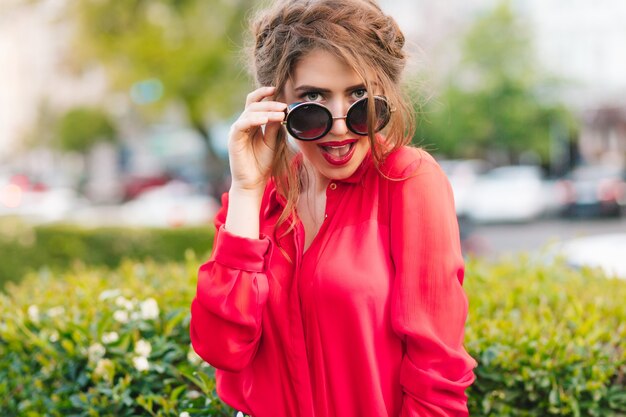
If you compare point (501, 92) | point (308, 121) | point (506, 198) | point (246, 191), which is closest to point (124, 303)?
point (246, 191)

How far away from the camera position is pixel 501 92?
2634 centimetres

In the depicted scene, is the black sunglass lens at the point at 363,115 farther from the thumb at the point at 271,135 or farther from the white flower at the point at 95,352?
the white flower at the point at 95,352

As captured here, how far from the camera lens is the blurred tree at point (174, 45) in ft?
43.8

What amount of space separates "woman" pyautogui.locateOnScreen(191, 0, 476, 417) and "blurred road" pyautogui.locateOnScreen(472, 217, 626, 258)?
50.7 ft

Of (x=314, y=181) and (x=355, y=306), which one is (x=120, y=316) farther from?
(x=355, y=306)

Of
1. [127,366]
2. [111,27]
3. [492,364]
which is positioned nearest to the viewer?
[492,364]

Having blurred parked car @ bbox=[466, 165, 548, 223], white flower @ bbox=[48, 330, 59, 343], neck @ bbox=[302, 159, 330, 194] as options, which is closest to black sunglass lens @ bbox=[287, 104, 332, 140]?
neck @ bbox=[302, 159, 330, 194]

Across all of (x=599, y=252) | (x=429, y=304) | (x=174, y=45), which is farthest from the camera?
(x=174, y=45)

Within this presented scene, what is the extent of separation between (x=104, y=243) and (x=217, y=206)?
6469mm

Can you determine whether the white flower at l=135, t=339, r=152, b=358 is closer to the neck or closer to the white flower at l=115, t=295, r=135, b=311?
the white flower at l=115, t=295, r=135, b=311

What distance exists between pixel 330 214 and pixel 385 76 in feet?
1.29

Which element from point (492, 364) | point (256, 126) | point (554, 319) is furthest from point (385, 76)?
point (554, 319)

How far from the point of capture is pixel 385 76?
1874 millimetres

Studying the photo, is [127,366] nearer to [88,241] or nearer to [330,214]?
[330,214]
